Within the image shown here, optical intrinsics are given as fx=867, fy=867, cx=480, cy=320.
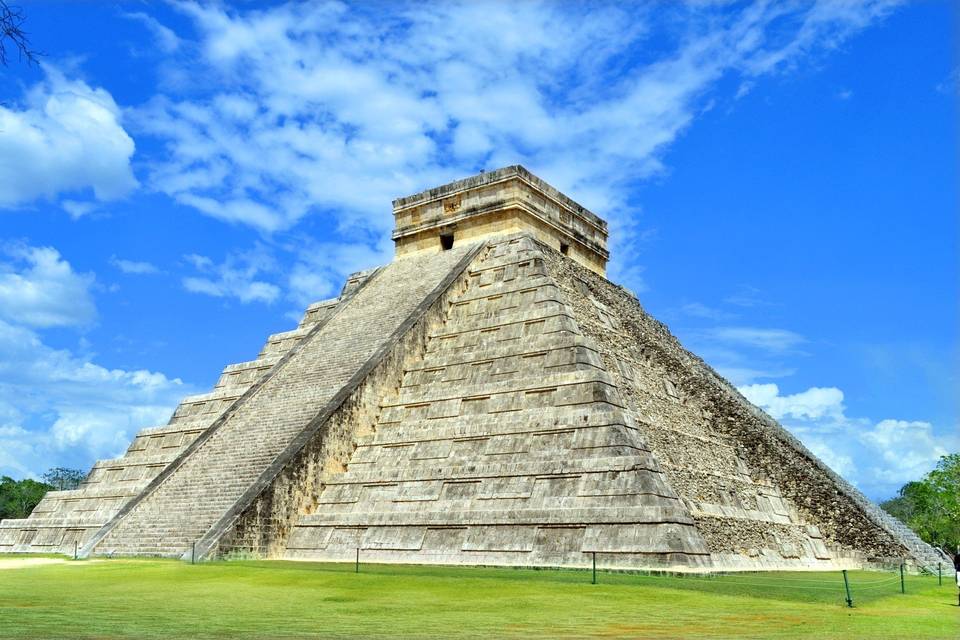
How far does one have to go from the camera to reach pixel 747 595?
10445 mm

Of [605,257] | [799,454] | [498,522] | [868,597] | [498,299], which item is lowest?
[868,597]

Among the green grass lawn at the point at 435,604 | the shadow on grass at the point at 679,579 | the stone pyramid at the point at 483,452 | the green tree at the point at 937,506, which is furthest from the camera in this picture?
the green tree at the point at 937,506

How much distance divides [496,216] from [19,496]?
4453 cm

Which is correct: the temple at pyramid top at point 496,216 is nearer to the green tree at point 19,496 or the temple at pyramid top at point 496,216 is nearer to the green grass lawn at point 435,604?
the green grass lawn at point 435,604

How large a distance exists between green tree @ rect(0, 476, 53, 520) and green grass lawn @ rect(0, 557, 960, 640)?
43259 mm

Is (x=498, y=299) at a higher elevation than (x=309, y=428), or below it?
higher

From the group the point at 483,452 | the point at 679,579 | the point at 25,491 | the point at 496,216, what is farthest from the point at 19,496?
the point at 679,579

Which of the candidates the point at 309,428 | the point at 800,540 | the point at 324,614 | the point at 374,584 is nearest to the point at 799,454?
the point at 800,540

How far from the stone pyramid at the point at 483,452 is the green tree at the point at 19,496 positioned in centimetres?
3606

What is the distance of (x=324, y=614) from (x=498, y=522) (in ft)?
18.7

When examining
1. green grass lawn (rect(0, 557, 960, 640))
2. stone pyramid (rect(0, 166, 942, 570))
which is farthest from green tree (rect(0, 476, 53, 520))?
green grass lawn (rect(0, 557, 960, 640))

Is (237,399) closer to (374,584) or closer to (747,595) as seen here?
(374,584)

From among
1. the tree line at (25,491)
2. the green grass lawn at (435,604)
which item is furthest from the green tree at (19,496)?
the green grass lawn at (435,604)

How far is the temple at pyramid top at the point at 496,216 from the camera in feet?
71.6
